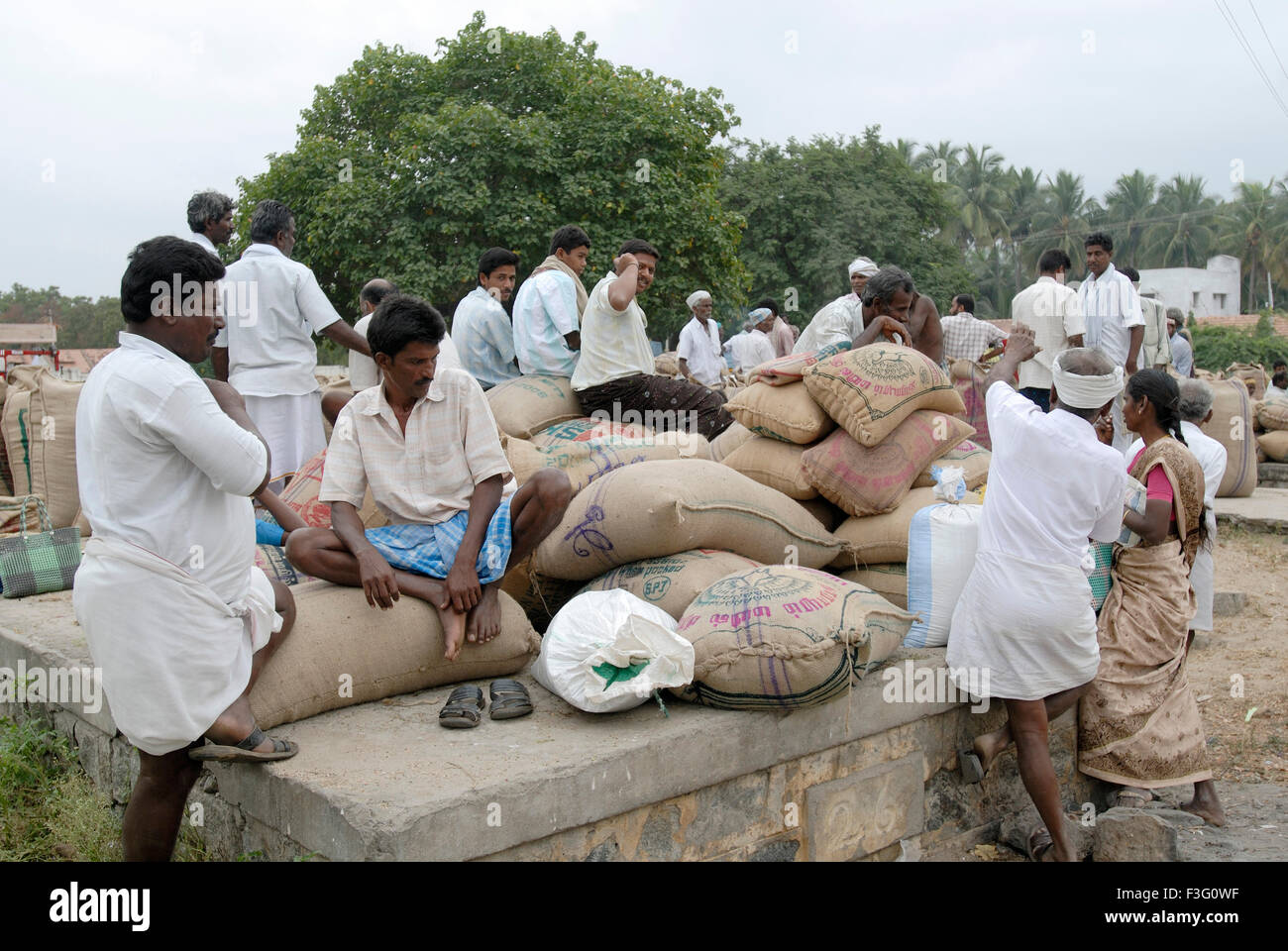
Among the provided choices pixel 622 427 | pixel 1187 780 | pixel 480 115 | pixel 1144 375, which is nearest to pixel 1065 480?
pixel 1144 375

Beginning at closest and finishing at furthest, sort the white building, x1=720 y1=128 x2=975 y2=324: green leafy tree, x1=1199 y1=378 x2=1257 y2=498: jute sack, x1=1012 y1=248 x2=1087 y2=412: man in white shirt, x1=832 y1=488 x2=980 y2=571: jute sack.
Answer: x1=832 y1=488 x2=980 y2=571: jute sack → x1=1012 y1=248 x2=1087 y2=412: man in white shirt → x1=1199 y1=378 x2=1257 y2=498: jute sack → x1=720 y1=128 x2=975 y2=324: green leafy tree → the white building

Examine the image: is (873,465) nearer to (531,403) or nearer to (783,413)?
(783,413)

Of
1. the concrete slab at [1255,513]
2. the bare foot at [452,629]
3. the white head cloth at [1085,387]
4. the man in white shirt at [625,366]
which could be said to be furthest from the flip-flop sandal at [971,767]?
the concrete slab at [1255,513]

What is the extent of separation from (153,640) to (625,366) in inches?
133

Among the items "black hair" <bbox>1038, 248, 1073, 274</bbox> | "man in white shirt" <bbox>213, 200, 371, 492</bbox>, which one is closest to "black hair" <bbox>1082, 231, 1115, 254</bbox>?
"black hair" <bbox>1038, 248, 1073, 274</bbox>

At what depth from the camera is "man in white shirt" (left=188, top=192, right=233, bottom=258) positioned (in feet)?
15.4

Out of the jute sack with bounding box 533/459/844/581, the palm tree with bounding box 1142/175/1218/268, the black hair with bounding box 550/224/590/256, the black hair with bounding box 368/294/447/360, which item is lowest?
the jute sack with bounding box 533/459/844/581

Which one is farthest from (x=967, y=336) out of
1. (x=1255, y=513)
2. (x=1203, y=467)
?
(x=1203, y=467)

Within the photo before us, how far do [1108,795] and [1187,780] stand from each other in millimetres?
357

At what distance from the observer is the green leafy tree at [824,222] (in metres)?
26.5

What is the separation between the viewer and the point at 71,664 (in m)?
3.81

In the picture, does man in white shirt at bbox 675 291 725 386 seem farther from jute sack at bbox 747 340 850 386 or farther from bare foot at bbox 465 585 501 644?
bare foot at bbox 465 585 501 644

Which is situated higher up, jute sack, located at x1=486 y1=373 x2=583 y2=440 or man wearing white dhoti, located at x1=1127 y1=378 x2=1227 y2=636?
jute sack, located at x1=486 y1=373 x2=583 y2=440

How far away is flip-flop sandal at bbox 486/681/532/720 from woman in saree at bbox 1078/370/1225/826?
2205 millimetres
